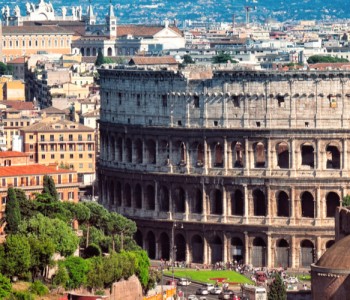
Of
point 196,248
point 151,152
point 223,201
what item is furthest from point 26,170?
point 223,201

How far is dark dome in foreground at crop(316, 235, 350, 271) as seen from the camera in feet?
463

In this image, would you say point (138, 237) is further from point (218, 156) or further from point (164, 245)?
point (218, 156)

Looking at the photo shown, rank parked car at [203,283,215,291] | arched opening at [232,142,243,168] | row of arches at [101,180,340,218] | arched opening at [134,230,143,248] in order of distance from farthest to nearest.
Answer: arched opening at [134,230,143,248] < arched opening at [232,142,243,168] < row of arches at [101,180,340,218] < parked car at [203,283,215,291]

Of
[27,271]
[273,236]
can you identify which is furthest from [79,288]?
[273,236]

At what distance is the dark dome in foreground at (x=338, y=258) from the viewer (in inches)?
5561

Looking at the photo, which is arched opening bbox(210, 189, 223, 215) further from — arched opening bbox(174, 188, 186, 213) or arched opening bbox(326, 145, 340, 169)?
arched opening bbox(326, 145, 340, 169)

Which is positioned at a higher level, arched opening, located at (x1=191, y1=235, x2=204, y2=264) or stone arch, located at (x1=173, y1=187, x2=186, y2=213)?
stone arch, located at (x1=173, y1=187, x2=186, y2=213)

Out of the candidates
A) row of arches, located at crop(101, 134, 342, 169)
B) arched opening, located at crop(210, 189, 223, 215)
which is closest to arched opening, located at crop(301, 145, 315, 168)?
row of arches, located at crop(101, 134, 342, 169)

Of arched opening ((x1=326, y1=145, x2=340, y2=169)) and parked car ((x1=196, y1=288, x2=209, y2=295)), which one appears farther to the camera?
arched opening ((x1=326, y1=145, x2=340, y2=169))

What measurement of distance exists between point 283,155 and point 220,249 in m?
8.68

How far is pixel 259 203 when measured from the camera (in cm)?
18988

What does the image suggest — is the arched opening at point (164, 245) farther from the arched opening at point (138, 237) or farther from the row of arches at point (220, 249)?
the arched opening at point (138, 237)

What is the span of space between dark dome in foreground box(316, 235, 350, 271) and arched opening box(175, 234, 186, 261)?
4838 centimetres

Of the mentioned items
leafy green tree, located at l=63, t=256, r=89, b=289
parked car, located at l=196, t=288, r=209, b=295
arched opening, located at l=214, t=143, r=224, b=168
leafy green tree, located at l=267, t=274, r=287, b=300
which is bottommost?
parked car, located at l=196, t=288, r=209, b=295
